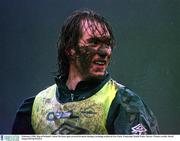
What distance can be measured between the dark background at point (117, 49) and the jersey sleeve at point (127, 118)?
60 mm

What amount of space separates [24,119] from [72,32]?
40cm

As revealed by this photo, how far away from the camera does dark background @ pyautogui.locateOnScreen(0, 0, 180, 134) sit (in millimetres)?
1823

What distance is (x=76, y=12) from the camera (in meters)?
1.86

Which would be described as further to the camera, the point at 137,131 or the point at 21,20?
the point at 21,20

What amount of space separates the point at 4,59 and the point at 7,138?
33cm

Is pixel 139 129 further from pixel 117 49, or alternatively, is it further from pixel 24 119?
pixel 24 119

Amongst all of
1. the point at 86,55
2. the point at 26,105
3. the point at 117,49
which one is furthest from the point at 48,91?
the point at 117,49

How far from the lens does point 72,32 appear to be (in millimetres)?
1807

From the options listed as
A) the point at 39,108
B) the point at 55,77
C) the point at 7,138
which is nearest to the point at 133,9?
the point at 55,77

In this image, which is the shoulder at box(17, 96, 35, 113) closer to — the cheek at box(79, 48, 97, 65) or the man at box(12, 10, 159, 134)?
the man at box(12, 10, 159, 134)

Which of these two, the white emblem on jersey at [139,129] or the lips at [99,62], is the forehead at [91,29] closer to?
the lips at [99,62]

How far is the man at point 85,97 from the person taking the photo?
5.78ft

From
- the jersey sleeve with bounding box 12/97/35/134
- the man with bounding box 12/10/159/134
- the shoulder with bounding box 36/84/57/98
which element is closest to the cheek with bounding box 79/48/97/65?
the man with bounding box 12/10/159/134

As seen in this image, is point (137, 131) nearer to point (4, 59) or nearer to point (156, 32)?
point (156, 32)
